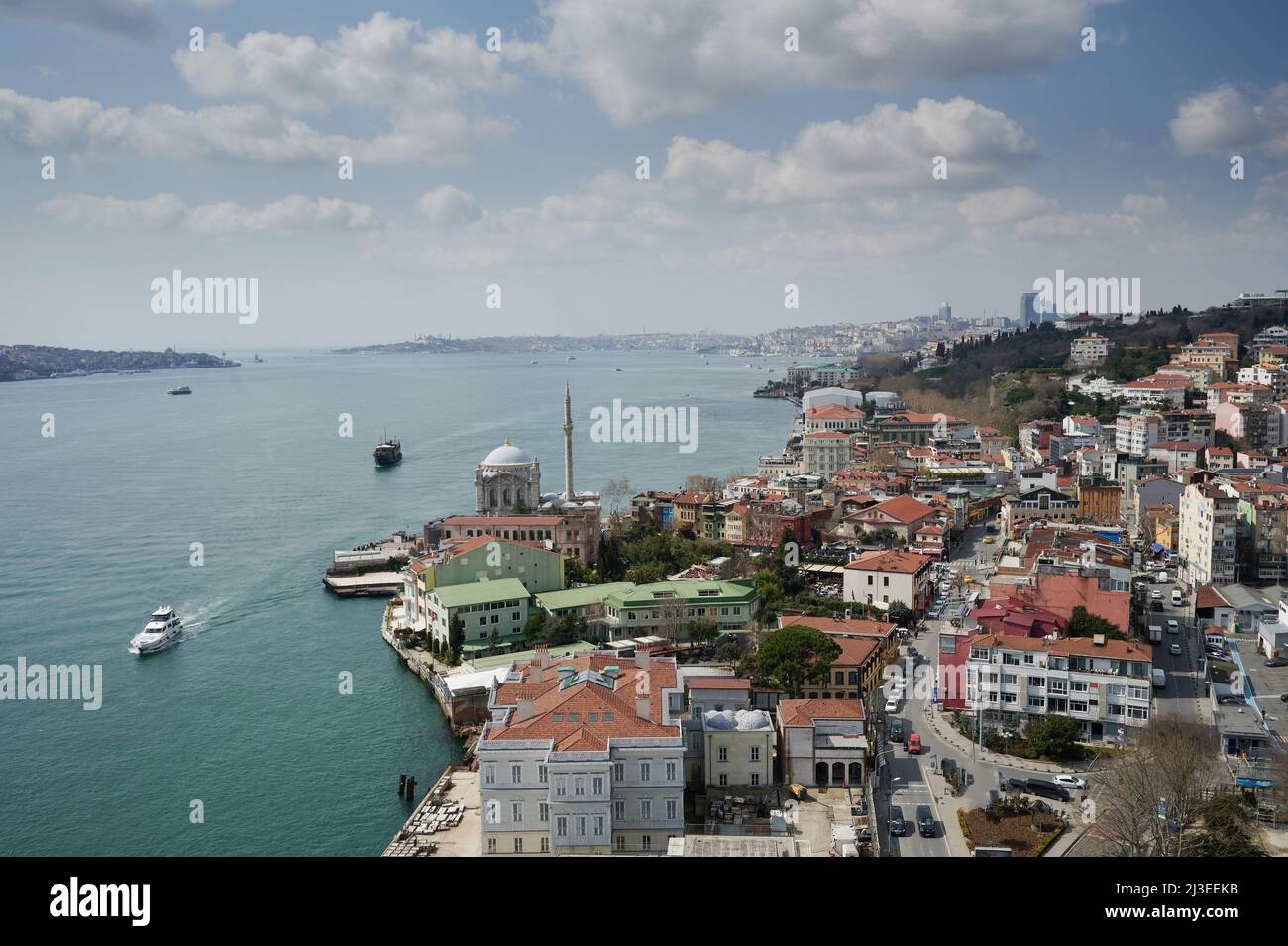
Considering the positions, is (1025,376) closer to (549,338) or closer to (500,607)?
(500,607)

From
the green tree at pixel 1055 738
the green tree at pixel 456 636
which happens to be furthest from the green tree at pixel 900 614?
the green tree at pixel 456 636

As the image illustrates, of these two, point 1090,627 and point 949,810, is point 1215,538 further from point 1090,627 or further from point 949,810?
point 949,810

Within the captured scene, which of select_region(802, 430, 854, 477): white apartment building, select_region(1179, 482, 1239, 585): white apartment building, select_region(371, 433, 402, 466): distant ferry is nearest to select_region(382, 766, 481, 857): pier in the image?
select_region(1179, 482, 1239, 585): white apartment building

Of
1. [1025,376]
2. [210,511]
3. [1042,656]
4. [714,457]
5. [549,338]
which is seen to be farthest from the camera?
[549,338]

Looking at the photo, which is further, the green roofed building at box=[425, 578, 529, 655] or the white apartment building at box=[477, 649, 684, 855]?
the green roofed building at box=[425, 578, 529, 655]

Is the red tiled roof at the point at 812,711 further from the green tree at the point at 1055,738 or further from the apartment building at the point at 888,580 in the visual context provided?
the apartment building at the point at 888,580

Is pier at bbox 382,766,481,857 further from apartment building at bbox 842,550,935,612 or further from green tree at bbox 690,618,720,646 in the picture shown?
apartment building at bbox 842,550,935,612

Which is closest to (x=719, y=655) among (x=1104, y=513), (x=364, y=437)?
(x=1104, y=513)
